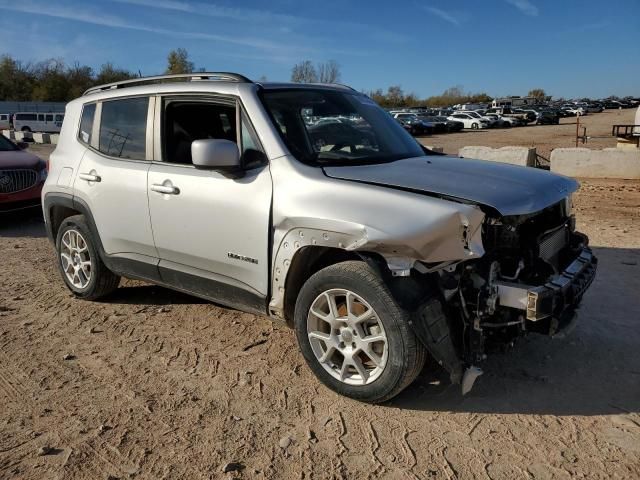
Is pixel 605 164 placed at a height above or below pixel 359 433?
above

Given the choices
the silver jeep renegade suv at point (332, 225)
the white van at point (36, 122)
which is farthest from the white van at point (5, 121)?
the silver jeep renegade suv at point (332, 225)

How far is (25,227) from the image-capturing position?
8.95 m

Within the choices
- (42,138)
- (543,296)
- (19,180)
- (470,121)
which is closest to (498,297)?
(543,296)

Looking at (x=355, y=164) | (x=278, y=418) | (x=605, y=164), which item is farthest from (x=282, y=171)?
(x=605, y=164)

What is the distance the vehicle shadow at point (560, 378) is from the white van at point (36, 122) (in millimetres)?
43905

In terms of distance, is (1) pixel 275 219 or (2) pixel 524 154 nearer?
(1) pixel 275 219

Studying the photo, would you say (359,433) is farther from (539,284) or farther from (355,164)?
(355,164)

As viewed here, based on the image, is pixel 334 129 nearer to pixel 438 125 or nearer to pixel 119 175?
pixel 119 175

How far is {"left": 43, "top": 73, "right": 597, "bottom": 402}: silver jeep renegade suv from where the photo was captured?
304 cm

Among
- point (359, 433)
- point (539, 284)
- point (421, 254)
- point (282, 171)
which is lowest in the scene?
point (359, 433)

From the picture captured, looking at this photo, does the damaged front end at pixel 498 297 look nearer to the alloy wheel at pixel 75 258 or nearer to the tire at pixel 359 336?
the tire at pixel 359 336

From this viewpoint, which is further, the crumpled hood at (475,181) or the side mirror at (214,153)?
the side mirror at (214,153)

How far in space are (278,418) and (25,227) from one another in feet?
24.3

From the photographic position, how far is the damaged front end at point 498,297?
303 centimetres
